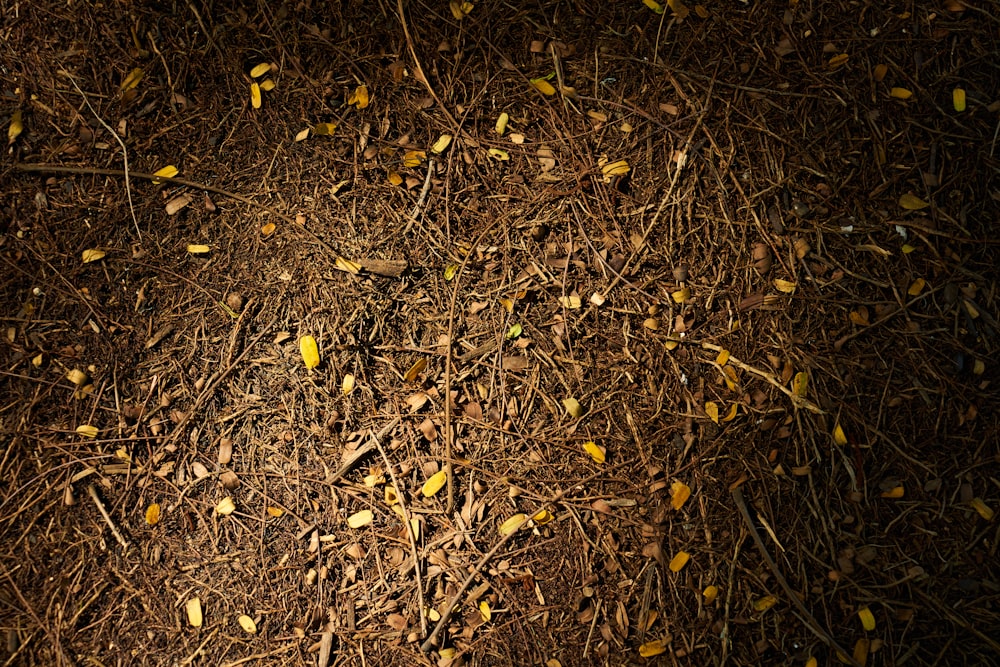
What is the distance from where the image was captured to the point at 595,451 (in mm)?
1617

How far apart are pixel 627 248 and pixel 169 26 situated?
4.32ft

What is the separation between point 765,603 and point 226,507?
4.26 ft

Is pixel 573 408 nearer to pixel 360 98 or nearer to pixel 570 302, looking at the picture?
pixel 570 302

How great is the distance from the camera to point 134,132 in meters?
1.73

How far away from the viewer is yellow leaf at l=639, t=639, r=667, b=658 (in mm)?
1571

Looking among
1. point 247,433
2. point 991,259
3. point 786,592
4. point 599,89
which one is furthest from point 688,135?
point 247,433

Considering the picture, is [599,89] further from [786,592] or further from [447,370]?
[786,592]

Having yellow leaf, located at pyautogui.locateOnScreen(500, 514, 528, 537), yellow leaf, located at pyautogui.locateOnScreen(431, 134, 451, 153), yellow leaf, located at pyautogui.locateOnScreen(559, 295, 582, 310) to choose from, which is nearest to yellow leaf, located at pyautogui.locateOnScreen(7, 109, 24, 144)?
yellow leaf, located at pyautogui.locateOnScreen(431, 134, 451, 153)

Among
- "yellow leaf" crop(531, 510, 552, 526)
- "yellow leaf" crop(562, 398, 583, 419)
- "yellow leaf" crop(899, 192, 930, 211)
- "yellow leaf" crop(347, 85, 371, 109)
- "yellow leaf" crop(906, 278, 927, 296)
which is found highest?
"yellow leaf" crop(347, 85, 371, 109)

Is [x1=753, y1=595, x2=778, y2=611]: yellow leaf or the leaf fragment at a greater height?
the leaf fragment

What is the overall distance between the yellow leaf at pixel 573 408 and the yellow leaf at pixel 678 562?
0.40 meters

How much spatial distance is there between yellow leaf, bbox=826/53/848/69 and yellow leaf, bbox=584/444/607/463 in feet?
3.73

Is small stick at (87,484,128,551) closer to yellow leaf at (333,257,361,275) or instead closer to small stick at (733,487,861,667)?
yellow leaf at (333,257,361,275)

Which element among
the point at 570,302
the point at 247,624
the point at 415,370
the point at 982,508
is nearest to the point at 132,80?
the point at 415,370
